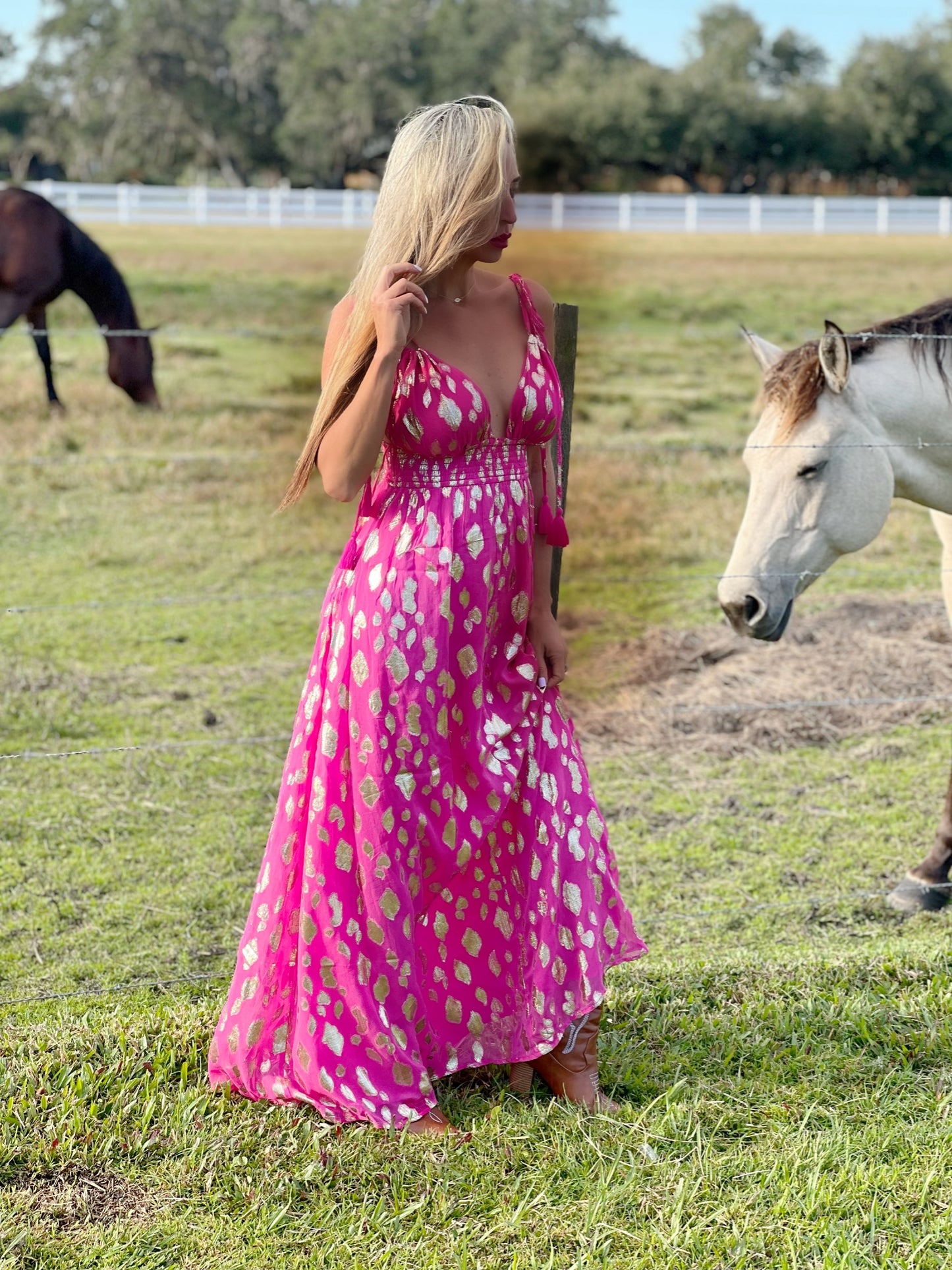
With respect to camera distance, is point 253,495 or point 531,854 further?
point 253,495

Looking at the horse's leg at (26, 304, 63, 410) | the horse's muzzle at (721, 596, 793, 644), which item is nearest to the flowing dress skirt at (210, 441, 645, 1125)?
the horse's muzzle at (721, 596, 793, 644)

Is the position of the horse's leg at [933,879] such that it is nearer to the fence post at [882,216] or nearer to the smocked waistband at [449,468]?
the smocked waistband at [449,468]

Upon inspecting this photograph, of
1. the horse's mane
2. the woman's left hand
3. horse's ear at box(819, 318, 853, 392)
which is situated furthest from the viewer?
the horse's mane

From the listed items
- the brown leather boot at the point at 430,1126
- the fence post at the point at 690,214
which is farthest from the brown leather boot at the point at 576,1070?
the fence post at the point at 690,214

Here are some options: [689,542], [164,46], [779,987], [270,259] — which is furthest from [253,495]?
[164,46]

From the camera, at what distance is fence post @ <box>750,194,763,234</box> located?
27844mm

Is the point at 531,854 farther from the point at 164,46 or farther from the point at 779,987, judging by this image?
the point at 164,46

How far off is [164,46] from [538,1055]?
112 feet

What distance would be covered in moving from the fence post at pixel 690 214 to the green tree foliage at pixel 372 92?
42 cm

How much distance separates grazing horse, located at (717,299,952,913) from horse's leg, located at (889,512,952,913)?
460 mm

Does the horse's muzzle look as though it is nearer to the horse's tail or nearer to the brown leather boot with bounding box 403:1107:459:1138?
the brown leather boot with bounding box 403:1107:459:1138

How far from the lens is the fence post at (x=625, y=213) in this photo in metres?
25.0

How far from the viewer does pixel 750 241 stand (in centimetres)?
2530

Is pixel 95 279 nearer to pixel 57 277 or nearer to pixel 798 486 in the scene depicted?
pixel 57 277
